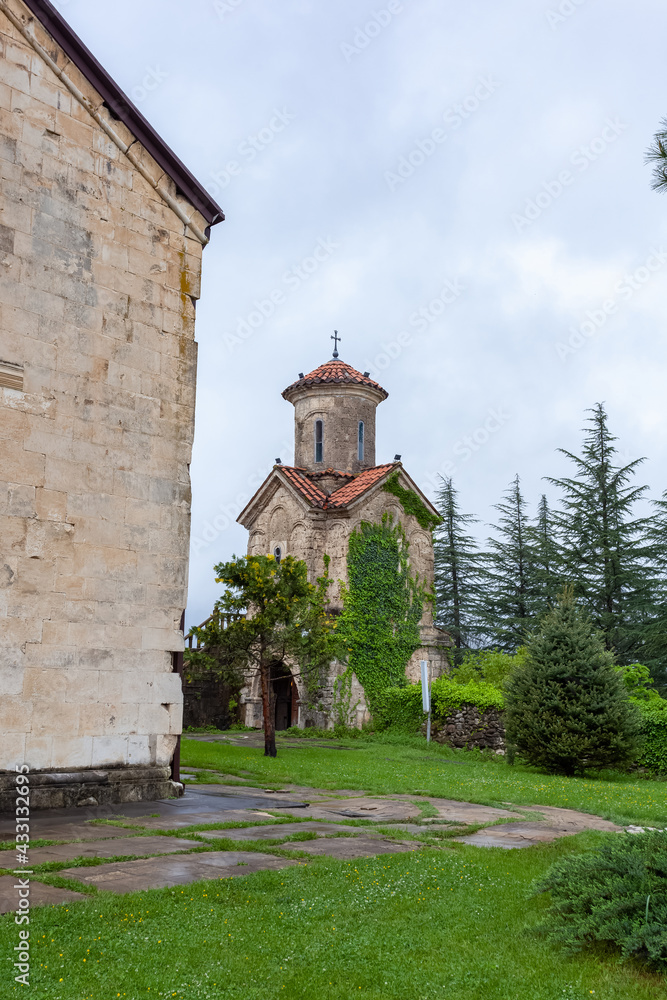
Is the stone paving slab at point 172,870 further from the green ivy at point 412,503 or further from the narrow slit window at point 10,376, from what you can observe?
the green ivy at point 412,503

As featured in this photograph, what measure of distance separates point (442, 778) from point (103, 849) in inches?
351

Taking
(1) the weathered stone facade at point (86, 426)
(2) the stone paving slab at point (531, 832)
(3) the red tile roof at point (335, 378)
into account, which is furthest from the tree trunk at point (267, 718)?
(3) the red tile roof at point (335, 378)

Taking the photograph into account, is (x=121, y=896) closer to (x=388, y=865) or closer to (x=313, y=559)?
(x=388, y=865)

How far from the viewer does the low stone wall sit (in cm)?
2250

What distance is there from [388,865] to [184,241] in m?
8.65

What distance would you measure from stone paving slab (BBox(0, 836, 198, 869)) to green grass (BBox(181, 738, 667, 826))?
546 centimetres

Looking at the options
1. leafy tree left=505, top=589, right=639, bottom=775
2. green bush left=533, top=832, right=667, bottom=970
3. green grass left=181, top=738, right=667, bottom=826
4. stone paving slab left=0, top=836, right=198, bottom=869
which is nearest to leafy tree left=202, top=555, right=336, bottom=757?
green grass left=181, top=738, right=667, bottom=826

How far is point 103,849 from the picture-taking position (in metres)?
6.70

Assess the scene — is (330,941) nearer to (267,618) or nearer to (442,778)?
(442,778)

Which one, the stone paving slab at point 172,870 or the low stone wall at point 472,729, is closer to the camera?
the stone paving slab at point 172,870

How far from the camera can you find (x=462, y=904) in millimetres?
5441

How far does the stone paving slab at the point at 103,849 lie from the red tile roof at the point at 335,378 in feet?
83.0

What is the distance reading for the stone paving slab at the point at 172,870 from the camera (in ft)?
18.4

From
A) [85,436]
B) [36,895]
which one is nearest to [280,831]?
[36,895]
